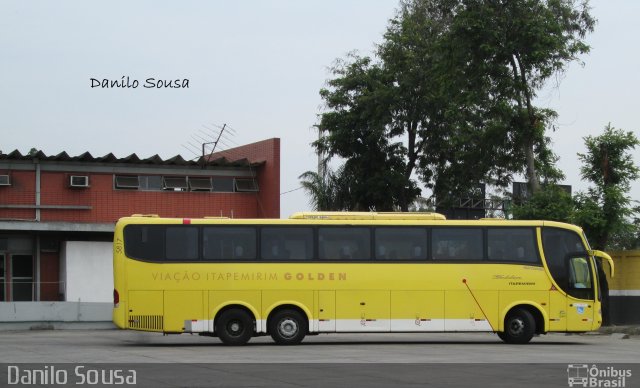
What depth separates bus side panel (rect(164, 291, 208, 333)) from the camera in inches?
1014

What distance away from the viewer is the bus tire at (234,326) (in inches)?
1017

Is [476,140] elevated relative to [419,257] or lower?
elevated

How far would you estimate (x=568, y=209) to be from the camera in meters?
36.8

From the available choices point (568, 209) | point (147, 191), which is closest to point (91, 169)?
point (147, 191)

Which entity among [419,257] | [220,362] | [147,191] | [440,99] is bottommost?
[220,362]

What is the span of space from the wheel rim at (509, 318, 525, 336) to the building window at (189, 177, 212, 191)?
808 inches

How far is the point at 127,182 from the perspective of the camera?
141ft

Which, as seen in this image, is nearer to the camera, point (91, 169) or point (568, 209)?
point (568, 209)

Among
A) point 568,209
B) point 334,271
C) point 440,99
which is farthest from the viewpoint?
point 440,99

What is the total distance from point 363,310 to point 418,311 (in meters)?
1.39
